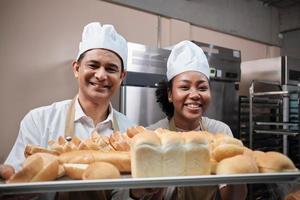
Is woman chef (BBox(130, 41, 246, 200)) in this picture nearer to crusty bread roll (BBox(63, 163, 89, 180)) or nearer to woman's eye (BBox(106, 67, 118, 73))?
woman's eye (BBox(106, 67, 118, 73))

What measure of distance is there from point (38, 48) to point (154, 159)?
74.0 inches

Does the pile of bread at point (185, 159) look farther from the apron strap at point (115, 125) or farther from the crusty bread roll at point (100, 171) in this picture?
the apron strap at point (115, 125)

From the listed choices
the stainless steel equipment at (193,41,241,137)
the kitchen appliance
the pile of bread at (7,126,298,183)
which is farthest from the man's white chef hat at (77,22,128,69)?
the kitchen appliance

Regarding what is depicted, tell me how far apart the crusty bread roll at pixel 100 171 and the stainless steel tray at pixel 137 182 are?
0.04m

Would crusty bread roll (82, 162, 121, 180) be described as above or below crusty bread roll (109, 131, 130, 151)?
below

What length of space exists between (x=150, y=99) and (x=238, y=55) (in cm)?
107

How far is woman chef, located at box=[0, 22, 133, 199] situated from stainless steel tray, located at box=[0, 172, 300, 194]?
608mm

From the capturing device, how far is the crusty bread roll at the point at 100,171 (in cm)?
59

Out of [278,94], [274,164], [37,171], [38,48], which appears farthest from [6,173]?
[278,94]

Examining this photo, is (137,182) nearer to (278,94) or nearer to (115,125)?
(115,125)

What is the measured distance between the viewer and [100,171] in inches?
23.7

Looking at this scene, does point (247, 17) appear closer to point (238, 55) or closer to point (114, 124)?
point (238, 55)

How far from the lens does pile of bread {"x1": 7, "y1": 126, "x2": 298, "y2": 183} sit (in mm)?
637

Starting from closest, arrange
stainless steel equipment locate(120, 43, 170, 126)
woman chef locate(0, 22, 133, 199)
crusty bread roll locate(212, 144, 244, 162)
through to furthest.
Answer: crusty bread roll locate(212, 144, 244, 162), woman chef locate(0, 22, 133, 199), stainless steel equipment locate(120, 43, 170, 126)
